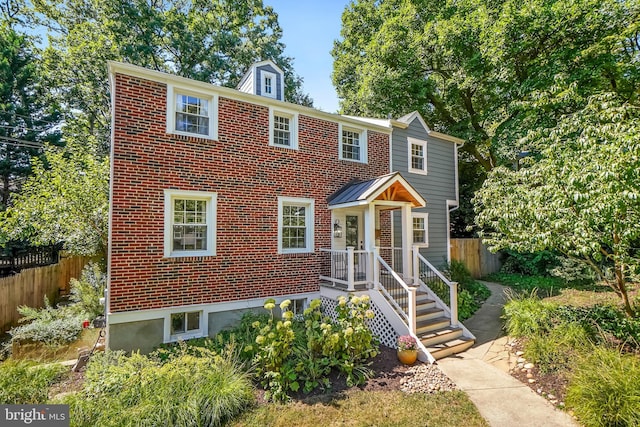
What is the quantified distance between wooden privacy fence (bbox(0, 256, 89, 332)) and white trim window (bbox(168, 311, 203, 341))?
264 inches

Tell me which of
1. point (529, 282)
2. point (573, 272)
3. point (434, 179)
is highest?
point (434, 179)

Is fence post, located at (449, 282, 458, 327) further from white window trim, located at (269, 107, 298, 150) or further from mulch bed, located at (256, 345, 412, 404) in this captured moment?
white window trim, located at (269, 107, 298, 150)

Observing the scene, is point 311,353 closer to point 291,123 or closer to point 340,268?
point 340,268

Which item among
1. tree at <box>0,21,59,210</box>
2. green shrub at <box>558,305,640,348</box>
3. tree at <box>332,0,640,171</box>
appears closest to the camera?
green shrub at <box>558,305,640,348</box>

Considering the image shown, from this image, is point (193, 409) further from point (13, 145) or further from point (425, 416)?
point (13, 145)

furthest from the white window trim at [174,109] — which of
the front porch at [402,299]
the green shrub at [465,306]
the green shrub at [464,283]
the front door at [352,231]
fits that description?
the green shrub at [464,283]

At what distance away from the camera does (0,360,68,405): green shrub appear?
455cm

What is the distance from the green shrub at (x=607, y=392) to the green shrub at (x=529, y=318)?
1.99 meters

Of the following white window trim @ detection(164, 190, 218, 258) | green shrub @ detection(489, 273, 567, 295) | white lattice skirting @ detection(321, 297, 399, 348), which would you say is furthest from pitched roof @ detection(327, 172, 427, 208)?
green shrub @ detection(489, 273, 567, 295)

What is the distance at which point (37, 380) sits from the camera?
4930 millimetres

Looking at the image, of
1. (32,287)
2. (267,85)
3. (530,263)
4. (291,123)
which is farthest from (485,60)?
(32,287)

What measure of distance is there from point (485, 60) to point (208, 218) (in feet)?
48.4

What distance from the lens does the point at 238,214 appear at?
317 inches

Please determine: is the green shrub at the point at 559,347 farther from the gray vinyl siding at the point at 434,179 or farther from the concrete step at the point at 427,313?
the gray vinyl siding at the point at 434,179
